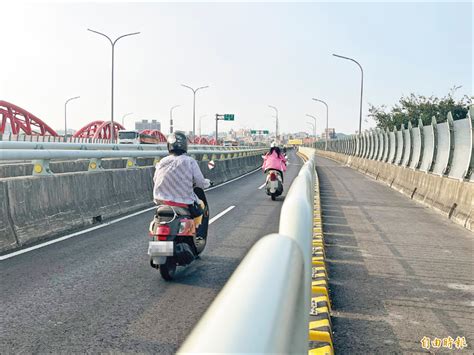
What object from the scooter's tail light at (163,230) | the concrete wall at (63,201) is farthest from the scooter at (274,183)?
the scooter's tail light at (163,230)

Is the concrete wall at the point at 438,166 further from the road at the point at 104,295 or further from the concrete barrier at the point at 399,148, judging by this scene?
the road at the point at 104,295

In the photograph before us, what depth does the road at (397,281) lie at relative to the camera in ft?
14.8

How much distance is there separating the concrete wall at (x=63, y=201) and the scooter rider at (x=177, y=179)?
2.97m

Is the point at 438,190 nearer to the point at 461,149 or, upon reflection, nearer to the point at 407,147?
the point at 461,149

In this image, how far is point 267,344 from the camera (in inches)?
38.9

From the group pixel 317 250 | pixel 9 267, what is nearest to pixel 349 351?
pixel 317 250

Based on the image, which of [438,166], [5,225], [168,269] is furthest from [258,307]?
[438,166]

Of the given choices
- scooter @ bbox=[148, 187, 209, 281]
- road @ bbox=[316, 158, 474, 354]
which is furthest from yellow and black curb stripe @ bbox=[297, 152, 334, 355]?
scooter @ bbox=[148, 187, 209, 281]

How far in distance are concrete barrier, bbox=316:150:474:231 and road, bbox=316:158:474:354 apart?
0.45 meters

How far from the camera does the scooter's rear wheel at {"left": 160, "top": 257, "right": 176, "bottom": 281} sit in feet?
20.2

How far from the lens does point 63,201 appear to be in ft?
31.5

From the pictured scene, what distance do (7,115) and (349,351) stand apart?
243ft

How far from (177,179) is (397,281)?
3146 mm

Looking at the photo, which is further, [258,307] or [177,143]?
[177,143]
